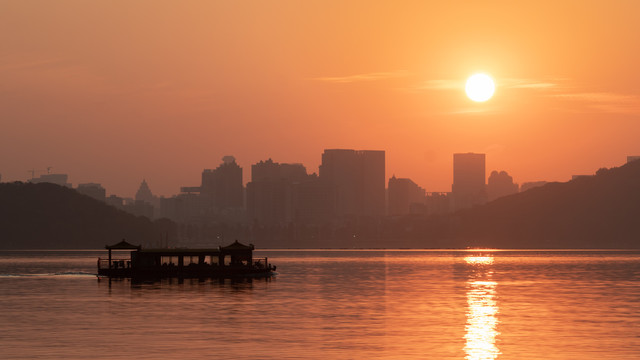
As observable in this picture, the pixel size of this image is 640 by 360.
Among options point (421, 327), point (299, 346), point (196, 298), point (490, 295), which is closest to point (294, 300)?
point (196, 298)

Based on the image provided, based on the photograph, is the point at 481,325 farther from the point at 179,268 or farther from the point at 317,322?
the point at 179,268

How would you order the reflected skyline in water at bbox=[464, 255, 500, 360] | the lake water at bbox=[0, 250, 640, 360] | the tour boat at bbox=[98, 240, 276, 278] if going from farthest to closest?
the tour boat at bbox=[98, 240, 276, 278]
the lake water at bbox=[0, 250, 640, 360]
the reflected skyline in water at bbox=[464, 255, 500, 360]

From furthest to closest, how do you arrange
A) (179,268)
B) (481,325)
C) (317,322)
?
1. (179,268)
2. (317,322)
3. (481,325)

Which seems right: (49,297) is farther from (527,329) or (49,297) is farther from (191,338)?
(527,329)

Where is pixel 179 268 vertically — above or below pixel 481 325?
above

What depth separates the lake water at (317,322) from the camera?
6366 cm

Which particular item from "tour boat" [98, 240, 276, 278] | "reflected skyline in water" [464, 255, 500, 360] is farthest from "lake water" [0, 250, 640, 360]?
"tour boat" [98, 240, 276, 278]

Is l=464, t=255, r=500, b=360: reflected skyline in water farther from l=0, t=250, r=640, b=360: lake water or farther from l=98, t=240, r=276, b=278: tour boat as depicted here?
l=98, t=240, r=276, b=278: tour boat

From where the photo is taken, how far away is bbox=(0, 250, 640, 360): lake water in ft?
209

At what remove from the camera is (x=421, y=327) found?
78.1 meters

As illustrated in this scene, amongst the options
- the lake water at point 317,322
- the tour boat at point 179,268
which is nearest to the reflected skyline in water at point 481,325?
the lake water at point 317,322

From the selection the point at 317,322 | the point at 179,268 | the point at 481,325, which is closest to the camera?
the point at 481,325

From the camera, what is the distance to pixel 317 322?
82.2 metres

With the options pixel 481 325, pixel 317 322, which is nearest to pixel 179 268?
pixel 317 322
